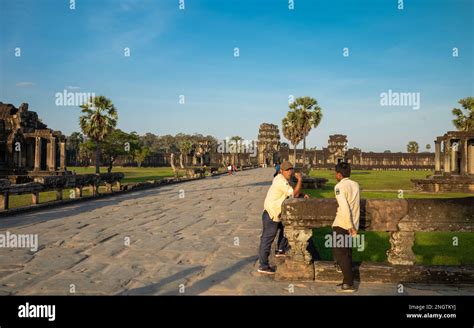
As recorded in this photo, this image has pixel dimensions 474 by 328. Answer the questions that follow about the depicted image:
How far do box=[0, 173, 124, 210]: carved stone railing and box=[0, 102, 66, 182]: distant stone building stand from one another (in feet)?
50.6

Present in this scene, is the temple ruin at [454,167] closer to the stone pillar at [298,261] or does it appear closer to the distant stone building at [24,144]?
the stone pillar at [298,261]

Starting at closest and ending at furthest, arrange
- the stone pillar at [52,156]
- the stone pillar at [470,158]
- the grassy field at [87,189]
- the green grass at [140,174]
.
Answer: the grassy field at [87,189], the stone pillar at [470,158], the stone pillar at [52,156], the green grass at [140,174]

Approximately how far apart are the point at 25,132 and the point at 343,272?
3794 cm

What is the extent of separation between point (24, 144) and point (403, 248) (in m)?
36.6

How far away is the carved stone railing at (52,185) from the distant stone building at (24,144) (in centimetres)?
1542

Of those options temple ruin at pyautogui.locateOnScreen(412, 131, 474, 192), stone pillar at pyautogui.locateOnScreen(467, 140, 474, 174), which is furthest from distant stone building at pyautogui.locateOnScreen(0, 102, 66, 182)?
stone pillar at pyautogui.locateOnScreen(467, 140, 474, 174)

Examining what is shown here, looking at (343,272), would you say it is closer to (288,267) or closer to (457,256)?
(288,267)

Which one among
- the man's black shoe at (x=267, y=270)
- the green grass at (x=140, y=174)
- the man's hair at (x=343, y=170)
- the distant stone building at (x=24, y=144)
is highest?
the distant stone building at (x=24, y=144)

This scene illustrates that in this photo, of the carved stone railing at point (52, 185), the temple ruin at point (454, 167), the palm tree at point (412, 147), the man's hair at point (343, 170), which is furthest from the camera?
the palm tree at point (412, 147)

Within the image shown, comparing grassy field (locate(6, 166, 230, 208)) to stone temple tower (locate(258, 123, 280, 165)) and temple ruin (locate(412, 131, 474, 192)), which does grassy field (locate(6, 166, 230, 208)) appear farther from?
stone temple tower (locate(258, 123, 280, 165))

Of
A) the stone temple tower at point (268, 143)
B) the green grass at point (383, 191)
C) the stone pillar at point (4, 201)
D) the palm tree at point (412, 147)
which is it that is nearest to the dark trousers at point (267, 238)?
the stone pillar at point (4, 201)

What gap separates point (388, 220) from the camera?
4.93m

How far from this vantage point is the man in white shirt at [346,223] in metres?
4.57

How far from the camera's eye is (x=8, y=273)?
5.32 m
